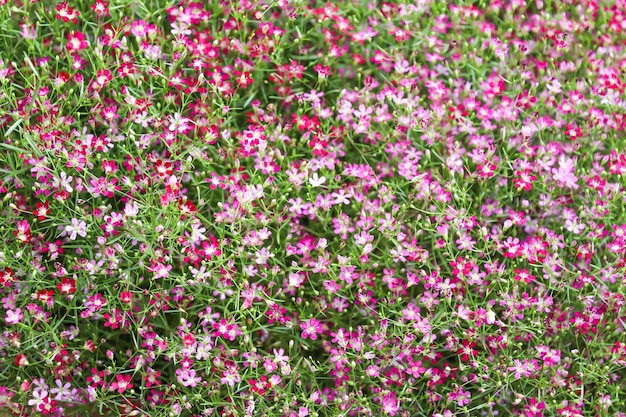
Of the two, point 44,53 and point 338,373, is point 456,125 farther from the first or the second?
point 44,53

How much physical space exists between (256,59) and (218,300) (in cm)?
105

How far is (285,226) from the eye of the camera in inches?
114

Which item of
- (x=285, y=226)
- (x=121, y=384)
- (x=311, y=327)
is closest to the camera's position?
(x=121, y=384)

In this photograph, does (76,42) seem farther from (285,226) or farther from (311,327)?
(311,327)

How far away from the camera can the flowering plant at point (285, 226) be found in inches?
104

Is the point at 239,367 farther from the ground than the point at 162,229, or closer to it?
closer to it

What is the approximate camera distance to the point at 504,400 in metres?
2.82

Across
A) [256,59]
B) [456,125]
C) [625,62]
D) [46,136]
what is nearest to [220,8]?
[256,59]

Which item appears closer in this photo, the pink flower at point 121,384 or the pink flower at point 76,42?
the pink flower at point 121,384

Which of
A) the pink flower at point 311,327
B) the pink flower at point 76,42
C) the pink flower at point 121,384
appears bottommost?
the pink flower at point 121,384

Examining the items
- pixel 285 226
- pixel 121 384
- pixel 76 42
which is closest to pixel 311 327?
pixel 285 226

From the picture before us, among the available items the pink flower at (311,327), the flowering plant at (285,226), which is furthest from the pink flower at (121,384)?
the pink flower at (311,327)

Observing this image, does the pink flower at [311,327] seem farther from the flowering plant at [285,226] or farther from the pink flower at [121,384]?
the pink flower at [121,384]

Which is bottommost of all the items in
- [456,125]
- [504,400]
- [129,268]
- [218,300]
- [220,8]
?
[504,400]
